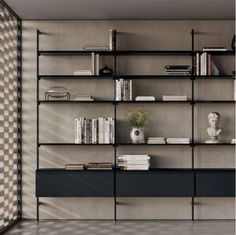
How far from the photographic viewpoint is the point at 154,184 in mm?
6609

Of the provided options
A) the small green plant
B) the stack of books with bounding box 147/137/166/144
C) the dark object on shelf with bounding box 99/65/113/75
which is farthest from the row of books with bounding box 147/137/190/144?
the dark object on shelf with bounding box 99/65/113/75

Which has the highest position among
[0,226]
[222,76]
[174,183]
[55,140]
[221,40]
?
[221,40]

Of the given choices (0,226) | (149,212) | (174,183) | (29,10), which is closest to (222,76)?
(174,183)

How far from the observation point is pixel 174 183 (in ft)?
21.7

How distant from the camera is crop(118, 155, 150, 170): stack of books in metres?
6.69

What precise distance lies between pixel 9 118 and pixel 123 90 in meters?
1.37

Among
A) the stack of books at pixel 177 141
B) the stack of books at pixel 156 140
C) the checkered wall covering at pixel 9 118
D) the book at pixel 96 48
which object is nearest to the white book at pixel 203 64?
the stack of books at pixel 177 141

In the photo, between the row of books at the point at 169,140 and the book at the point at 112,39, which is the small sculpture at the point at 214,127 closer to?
the row of books at the point at 169,140

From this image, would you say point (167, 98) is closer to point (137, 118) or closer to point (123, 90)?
point (137, 118)

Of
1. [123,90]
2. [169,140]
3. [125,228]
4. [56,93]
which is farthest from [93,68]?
[125,228]

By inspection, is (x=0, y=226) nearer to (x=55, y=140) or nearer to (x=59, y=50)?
(x=55, y=140)

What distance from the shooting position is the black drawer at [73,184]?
6629 millimetres

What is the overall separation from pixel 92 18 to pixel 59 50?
1.85 ft

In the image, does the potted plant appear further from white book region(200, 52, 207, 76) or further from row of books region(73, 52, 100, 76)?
white book region(200, 52, 207, 76)
